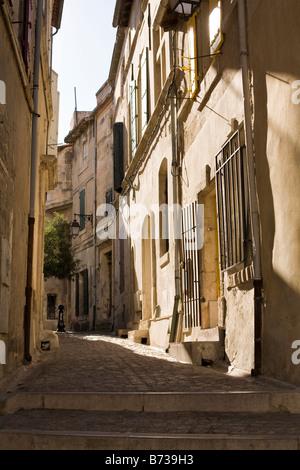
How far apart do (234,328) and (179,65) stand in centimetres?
598

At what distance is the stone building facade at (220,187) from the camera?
5.57 meters

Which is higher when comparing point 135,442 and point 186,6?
point 186,6

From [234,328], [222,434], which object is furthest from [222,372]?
[222,434]

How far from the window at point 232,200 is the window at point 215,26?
163 centimetres

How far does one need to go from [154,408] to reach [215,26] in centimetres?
585

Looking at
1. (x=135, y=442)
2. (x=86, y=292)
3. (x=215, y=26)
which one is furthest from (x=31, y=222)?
(x=86, y=292)

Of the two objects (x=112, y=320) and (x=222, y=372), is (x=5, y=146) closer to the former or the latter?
(x=222, y=372)

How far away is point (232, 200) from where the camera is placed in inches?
278

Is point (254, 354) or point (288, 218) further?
point (254, 354)

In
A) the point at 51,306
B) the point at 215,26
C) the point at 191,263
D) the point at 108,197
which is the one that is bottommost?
the point at 51,306

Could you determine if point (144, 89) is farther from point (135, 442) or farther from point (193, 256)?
point (135, 442)

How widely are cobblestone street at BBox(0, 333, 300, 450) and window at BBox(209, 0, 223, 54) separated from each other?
4.50 m

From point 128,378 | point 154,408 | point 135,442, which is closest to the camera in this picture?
point 135,442

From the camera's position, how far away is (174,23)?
36.0 feet
